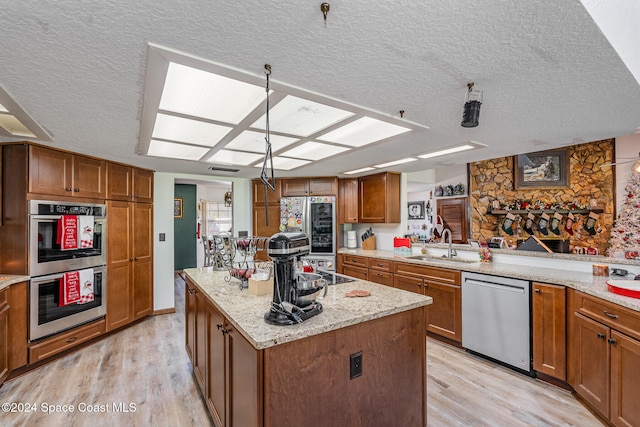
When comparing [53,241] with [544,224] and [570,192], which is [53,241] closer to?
[544,224]

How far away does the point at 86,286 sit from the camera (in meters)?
3.03

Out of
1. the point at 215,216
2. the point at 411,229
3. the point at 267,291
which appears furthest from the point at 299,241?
the point at 411,229

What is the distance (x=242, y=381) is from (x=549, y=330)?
2.39 m

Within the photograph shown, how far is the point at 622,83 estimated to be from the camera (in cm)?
150

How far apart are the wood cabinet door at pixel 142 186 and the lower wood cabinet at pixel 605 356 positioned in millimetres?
4523

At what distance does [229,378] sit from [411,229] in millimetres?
7750

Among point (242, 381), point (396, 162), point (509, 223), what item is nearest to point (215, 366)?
point (242, 381)

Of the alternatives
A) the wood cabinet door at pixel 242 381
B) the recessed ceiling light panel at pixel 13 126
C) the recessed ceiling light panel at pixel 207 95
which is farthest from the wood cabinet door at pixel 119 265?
the wood cabinet door at pixel 242 381

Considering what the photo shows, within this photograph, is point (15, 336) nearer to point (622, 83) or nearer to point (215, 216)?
point (622, 83)

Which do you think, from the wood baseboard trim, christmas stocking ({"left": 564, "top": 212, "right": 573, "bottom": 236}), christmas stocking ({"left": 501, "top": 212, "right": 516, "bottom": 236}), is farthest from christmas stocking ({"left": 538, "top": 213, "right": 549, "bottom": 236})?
Result: the wood baseboard trim

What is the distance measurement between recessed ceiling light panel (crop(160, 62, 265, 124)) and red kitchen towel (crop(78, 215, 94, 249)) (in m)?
1.99

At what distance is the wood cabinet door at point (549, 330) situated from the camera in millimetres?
2311

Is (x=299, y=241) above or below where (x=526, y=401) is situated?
above

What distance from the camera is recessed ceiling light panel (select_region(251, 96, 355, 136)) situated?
1.80 meters
